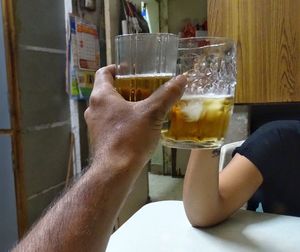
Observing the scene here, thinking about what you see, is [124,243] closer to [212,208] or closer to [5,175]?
[212,208]

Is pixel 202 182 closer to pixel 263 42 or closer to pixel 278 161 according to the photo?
pixel 278 161

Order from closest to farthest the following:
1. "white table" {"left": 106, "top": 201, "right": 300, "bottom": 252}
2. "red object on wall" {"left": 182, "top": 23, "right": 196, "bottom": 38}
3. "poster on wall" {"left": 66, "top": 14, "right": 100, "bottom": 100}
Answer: "white table" {"left": 106, "top": 201, "right": 300, "bottom": 252} < "poster on wall" {"left": 66, "top": 14, "right": 100, "bottom": 100} < "red object on wall" {"left": 182, "top": 23, "right": 196, "bottom": 38}

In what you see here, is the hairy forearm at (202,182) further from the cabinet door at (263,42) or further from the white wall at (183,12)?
the white wall at (183,12)

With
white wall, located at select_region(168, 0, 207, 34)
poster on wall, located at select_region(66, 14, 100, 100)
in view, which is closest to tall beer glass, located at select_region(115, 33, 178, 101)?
poster on wall, located at select_region(66, 14, 100, 100)

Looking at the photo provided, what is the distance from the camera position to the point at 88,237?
37cm

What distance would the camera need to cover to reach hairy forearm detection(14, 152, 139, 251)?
364 mm

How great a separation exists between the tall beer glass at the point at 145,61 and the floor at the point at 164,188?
7.83ft

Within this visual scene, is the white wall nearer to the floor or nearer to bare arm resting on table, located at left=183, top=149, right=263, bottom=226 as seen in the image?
the floor

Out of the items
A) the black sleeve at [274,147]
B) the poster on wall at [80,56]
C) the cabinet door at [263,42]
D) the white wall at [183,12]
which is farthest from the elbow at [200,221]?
the white wall at [183,12]

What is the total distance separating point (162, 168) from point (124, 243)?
9.95 ft

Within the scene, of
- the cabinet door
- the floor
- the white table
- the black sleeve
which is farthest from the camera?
the floor

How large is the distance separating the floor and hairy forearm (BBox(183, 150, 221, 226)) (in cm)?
192

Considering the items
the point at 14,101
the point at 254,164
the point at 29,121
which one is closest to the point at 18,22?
the point at 14,101

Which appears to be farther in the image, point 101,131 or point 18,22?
point 18,22
